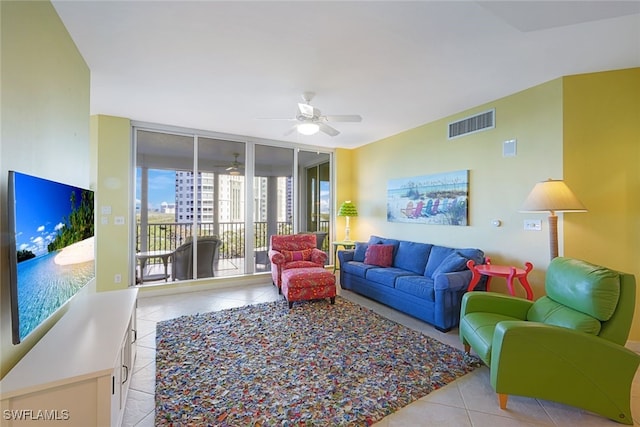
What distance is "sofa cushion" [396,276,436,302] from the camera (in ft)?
10.5

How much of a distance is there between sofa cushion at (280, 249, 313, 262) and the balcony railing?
106cm

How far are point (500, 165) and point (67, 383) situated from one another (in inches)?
167

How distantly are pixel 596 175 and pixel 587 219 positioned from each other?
0.45 m

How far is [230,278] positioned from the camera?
496 centimetres

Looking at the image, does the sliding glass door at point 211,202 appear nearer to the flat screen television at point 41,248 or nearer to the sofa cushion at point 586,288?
the flat screen television at point 41,248

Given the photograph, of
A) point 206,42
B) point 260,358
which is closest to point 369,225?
point 260,358

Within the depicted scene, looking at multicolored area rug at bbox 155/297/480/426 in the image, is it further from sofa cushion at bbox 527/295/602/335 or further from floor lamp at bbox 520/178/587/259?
floor lamp at bbox 520/178/587/259

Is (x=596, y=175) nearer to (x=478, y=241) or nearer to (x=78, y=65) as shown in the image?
(x=478, y=241)

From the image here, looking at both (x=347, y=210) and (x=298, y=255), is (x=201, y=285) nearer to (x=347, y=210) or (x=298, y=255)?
(x=298, y=255)


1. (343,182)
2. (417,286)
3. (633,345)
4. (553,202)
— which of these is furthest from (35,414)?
(343,182)

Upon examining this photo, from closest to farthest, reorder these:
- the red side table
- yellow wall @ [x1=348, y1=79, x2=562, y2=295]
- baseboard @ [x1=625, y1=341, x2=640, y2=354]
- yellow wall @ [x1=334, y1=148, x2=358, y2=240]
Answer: baseboard @ [x1=625, y1=341, x2=640, y2=354] < the red side table < yellow wall @ [x1=348, y1=79, x2=562, y2=295] < yellow wall @ [x1=334, y1=148, x2=358, y2=240]

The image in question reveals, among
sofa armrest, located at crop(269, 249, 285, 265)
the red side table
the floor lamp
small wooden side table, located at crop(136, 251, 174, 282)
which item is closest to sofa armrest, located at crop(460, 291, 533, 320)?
the red side table

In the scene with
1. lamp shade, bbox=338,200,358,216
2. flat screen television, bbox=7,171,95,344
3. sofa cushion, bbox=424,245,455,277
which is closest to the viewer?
flat screen television, bbox=7,171,95,344

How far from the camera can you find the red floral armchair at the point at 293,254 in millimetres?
4289
